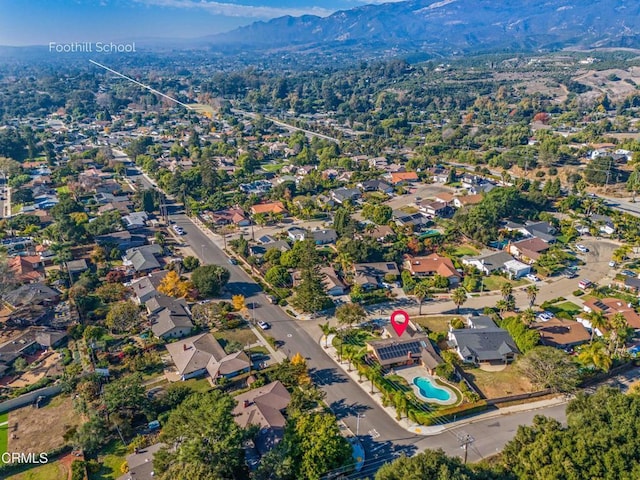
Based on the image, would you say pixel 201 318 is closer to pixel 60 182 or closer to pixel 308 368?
pixel 308 368

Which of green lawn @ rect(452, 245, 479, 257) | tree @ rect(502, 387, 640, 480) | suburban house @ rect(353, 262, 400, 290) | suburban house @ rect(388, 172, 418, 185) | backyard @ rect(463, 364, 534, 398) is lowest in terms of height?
backyard @ rect(463, 364, 534, 398)

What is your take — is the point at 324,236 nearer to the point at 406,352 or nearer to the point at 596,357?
the point at 406,352

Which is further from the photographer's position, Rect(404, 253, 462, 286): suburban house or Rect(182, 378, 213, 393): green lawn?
Rect(404, 253, 462, 286): suburban house

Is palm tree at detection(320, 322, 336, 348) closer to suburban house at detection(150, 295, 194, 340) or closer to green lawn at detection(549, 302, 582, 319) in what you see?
suburban house at detection(150, 295, 194, 340)

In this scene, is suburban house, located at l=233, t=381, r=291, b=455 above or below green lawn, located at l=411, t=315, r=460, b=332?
above

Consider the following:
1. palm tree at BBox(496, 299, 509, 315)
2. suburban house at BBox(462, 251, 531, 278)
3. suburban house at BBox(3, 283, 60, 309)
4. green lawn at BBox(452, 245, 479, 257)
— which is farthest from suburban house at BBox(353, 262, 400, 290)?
suburban house at BBox(3, 283, 60, 309)

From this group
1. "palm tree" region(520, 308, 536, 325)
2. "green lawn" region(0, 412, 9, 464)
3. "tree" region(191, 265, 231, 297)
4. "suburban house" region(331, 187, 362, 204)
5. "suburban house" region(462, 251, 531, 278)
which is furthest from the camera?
"suburban house" region(331, 187, 362, 204)

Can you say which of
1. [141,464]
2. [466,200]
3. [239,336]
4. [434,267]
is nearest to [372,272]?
[434,267]
